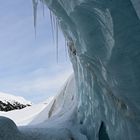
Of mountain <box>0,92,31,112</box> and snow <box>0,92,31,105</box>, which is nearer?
mountain <box>0,92,31,112</box>

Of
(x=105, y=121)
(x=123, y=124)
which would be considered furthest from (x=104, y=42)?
(x=105, y=121)

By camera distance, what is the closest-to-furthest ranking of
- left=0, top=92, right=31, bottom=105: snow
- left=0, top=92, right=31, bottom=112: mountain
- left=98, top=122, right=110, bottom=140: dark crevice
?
left=98, top=122, right=110, bottom=140: dark crevice < left=0, top=92, right=31, bottom=112: mountain < left=0, top=92, right=31, bottom=105: snow

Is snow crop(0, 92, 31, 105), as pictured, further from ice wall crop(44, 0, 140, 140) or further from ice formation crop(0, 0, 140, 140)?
ice wall crop(44, 0, 140, 140)

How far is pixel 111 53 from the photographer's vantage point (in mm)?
2961

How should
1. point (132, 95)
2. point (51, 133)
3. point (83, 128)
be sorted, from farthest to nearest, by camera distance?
1. point (83, 128)
2. point (51, 133)
3. point (132, 95)

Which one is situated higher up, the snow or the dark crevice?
the dark crevice

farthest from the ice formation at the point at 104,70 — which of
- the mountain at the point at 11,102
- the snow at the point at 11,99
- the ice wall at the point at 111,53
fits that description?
the snow at the point at 11,99

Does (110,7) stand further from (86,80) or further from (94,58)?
(86,80)

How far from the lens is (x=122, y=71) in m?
3.04

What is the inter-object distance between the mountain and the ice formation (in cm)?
2157

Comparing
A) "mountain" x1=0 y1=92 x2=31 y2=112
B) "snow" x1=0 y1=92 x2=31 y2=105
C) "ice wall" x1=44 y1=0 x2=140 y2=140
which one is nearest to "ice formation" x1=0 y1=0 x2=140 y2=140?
"ice wall" x1=44 y1=0 x2=140 y2=140

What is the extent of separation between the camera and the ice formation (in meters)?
2.80

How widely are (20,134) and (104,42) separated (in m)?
1.23

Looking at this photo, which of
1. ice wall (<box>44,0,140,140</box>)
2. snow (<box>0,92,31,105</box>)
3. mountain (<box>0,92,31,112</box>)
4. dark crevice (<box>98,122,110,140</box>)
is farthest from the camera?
snow (<box>0,92,31,105</box>)
